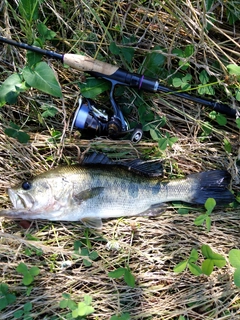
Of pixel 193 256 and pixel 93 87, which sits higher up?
pixel 93 87

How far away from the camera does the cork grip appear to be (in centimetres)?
A: 273

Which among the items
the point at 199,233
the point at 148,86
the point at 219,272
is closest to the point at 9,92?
the point at 148,86

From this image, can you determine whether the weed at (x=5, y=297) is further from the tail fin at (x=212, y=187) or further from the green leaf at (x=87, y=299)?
the tail fin at (x=212, y=187)

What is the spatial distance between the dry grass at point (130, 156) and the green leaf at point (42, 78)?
1.39ft

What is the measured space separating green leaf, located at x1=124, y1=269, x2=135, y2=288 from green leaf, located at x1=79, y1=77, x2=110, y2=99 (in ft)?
4.61

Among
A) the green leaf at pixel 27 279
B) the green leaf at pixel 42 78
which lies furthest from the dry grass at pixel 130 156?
the green leaf at pixel 42 78

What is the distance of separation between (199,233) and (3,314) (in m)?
1.70

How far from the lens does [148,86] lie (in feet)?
9.12

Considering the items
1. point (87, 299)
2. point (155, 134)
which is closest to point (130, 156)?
point (155, 134)

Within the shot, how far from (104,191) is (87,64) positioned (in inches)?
39.2

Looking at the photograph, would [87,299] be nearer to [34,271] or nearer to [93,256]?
[93,256]

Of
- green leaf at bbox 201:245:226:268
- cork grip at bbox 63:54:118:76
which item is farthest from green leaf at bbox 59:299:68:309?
cork grip at bbox 63:54:118:76

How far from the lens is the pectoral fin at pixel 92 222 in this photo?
2.81 m

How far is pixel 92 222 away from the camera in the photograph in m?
2.82
